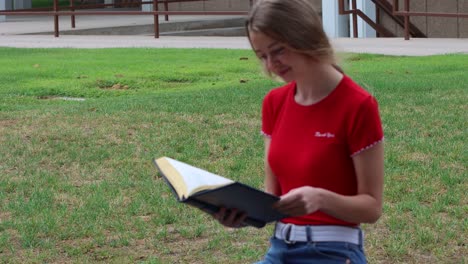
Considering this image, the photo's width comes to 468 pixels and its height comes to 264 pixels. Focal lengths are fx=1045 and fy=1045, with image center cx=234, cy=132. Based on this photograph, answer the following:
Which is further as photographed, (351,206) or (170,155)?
(170,155)

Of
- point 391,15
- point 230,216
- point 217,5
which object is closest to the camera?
point 230,216

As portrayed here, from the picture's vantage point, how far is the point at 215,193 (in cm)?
263

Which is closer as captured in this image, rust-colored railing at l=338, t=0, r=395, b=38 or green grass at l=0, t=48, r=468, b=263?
green grass at l=0, t=48, r=468, b=263

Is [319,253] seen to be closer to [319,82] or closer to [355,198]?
[355,198]

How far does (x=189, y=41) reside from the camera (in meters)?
18.2

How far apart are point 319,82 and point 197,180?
1.59ft

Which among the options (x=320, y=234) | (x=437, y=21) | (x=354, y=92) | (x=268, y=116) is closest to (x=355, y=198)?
(x=320, y=234)

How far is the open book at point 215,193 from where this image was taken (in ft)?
8.54

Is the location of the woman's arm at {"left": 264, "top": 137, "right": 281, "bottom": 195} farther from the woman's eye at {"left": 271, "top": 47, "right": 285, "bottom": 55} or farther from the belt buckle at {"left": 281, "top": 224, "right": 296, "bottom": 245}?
the woman's eye at {"left": 271, "top": 47, "right": 285, "bottom": 55}

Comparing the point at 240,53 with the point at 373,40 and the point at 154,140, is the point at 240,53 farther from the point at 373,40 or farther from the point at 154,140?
the point at 154,140

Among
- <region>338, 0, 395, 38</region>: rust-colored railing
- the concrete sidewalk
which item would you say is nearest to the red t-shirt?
the concrete sidewalk

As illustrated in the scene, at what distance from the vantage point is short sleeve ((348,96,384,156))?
9.16 feet

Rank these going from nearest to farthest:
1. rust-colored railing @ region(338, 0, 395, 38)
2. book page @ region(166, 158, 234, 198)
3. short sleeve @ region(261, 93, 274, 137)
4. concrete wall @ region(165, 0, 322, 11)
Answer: book page @ region(166, 158, 234, 198)
short sleeve @ region(261, 93, 274, 137)
rust-colored railing @ region(338, 0, 395, 38)
concrete wall @ region(165, 0, 322, 11)

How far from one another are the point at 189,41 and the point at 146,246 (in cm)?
1316
